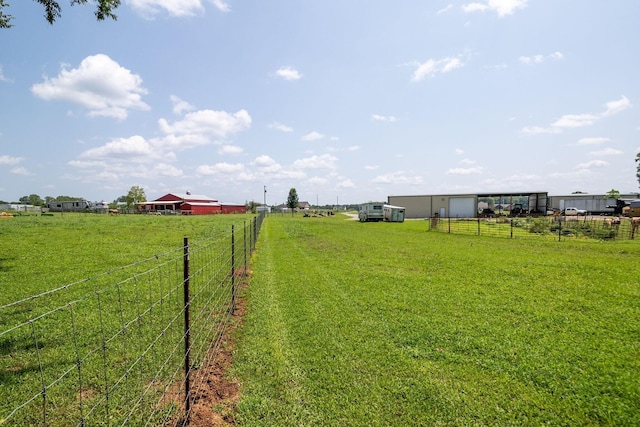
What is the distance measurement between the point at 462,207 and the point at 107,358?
154 feet

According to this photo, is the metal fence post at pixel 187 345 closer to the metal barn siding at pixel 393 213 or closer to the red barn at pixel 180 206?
the metal barn siding at pixel 393 213

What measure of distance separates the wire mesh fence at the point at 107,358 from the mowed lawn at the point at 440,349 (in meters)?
0.66

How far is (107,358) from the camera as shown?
4.21m

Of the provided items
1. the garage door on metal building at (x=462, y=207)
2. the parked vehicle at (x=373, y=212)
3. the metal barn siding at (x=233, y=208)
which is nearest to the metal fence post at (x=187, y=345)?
the parked vehicle at (x=373, y=212)

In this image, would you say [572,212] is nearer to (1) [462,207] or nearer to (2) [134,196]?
(1) [462,207]

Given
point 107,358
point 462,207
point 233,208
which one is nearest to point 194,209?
point 233,208

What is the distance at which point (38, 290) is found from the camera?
6926 mm

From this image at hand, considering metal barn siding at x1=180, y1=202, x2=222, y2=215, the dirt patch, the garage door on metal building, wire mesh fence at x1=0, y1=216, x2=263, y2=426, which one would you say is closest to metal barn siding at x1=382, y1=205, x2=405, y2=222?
the garage door on metal building

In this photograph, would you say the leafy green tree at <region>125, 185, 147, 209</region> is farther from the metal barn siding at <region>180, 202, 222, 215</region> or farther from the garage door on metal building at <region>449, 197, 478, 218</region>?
the garage door on metal building at <region>449, 197, 478, 218</region>

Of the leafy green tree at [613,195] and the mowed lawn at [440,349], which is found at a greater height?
the leafy green tree at [613,195]

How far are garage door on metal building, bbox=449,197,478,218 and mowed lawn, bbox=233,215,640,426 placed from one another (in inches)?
1477

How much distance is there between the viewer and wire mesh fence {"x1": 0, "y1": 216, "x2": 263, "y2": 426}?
3.13 metres

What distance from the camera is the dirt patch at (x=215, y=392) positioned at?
315 cm

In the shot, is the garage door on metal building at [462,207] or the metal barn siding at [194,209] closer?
the garage door on metal building at [462,207]
